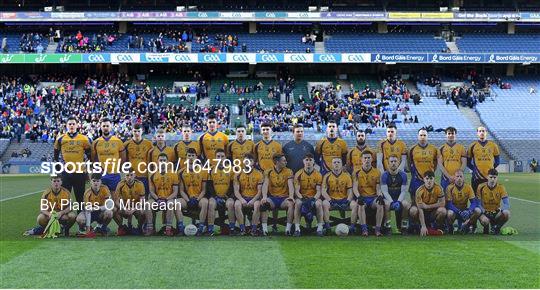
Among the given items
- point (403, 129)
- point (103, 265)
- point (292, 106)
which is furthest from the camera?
point (292, 106)

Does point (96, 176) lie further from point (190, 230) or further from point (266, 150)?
point (266, 150)

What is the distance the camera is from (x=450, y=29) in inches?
1875

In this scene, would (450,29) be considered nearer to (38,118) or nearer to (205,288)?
(38,118)

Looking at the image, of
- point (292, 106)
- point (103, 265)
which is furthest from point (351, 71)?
point (103, 265)

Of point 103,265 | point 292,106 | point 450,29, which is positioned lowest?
point 103,265

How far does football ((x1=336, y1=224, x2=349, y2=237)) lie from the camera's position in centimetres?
1104

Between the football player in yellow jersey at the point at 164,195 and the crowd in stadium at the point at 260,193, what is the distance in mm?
17

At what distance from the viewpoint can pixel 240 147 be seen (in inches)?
449

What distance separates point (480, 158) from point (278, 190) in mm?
3742

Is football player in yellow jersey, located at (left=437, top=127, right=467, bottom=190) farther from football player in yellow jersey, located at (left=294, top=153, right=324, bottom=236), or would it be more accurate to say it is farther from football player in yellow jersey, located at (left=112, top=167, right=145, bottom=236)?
football player in yellow jersey, located at (left=112, top=167, right=145, bottom=236)

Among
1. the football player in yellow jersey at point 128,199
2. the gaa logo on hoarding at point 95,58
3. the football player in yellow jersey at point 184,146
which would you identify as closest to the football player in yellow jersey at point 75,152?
the football player in yellow jersey at point 128,199

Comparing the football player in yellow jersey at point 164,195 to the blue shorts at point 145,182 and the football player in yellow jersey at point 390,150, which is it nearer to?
the blue shorts at point 145,182

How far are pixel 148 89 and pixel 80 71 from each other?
666 cm

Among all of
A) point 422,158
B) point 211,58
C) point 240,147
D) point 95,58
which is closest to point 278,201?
point 240,147
